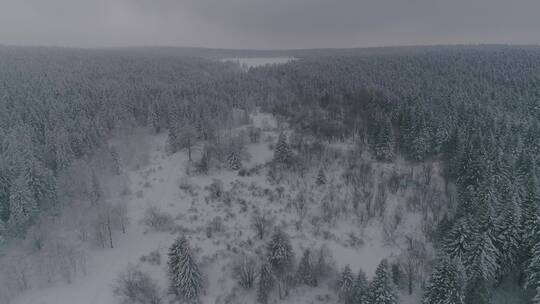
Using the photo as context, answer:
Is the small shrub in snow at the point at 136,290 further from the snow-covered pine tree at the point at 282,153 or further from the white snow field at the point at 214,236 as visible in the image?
the snow-covered pine tree at the point at 282,153

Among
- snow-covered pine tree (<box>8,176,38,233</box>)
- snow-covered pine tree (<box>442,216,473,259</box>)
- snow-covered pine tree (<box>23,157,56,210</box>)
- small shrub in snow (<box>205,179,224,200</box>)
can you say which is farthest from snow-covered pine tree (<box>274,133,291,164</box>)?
snow-covered pine tree (<box>8,176,38,233</box>)

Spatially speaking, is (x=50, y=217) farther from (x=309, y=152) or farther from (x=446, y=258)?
(x=446, y=258)

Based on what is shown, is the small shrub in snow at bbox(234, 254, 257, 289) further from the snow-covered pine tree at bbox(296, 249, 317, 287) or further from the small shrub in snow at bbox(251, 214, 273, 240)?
the small shrub in snow at bbox(251, 214, 273, 240)

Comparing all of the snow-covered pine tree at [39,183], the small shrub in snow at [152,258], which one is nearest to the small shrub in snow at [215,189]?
the small shrub in snow at [152,258]

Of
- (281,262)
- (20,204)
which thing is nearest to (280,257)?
(281,262)

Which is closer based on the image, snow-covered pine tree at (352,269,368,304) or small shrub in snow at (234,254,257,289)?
snow-covered pine tree at (352,269,368,304)
